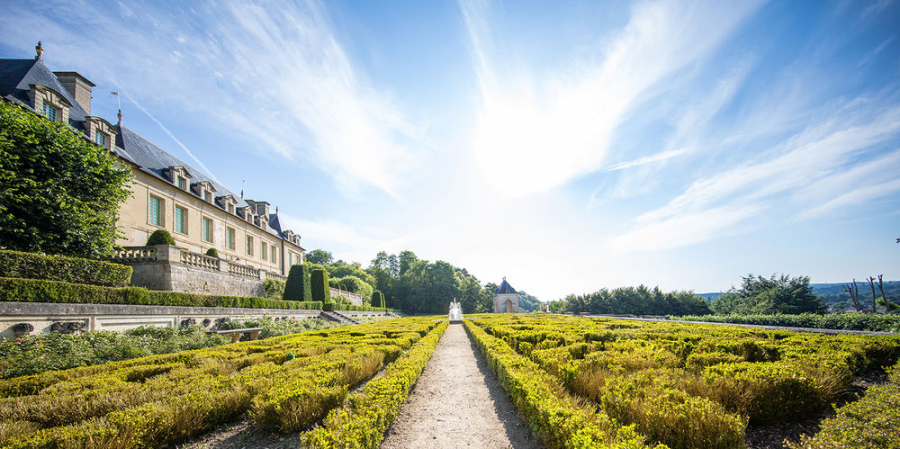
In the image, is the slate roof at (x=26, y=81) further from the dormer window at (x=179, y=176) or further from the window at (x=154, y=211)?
the dormer window at (x=179, y=176)

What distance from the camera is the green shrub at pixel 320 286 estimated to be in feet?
99.0

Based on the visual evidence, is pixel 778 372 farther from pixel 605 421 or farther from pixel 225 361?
pixel 225 361

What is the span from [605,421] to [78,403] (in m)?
6.83

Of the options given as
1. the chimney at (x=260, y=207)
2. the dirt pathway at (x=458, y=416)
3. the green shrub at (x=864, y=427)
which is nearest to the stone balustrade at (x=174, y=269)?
the dirt pathway at (x=458, y=416)

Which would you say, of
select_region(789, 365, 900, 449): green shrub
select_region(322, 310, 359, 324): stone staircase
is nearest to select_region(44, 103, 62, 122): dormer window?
select_region(322, 310, 359, 324): stone staircase

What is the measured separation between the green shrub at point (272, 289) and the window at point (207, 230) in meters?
7.12

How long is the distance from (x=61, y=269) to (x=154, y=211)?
1301 cm

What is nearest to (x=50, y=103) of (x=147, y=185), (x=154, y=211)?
(x=147, y=185)

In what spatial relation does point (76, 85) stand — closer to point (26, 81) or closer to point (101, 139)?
point (26, 81)

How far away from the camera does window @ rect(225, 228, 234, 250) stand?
30927mm

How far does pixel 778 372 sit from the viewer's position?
475 centimetres

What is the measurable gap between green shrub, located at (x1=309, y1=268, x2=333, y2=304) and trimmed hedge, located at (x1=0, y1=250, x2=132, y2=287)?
1626 cm

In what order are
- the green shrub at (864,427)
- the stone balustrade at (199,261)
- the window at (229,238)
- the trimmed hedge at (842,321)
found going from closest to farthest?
1. the green shrub at (864,427)
2. the trimmed hedge at (842,321)
3. the stone balustrade at (199,261)
4. the window at (229,238)

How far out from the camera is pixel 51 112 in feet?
60.5
